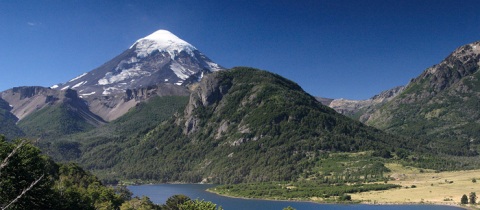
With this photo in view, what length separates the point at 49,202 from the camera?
53.9m

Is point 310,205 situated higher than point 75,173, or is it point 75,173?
point 75,173

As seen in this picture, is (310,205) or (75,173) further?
(310,205)

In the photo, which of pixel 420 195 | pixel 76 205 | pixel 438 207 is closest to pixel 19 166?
pixel 76 205

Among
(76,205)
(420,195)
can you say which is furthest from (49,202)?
(420,195)

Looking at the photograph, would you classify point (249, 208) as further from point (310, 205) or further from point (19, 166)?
point (19, 166)

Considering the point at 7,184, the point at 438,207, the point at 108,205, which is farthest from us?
the point at 438,207

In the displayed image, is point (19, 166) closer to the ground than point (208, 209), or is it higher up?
higher up

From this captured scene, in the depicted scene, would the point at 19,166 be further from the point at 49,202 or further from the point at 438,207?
the point at 438,207

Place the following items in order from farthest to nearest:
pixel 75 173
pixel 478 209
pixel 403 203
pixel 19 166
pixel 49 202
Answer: pixel 403 203 < pixel 478 209 < pixel 75 173 < pixel 49 202 < pixel 19 166

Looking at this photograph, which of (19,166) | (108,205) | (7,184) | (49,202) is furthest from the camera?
(108,205)

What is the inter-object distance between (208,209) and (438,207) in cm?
13576

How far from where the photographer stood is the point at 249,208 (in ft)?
602

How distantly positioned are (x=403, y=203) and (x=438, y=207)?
49.9 ft

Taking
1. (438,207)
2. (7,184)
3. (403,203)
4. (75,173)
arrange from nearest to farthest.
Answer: (7,184) → (75,173) → (438,207) → (403,203)
